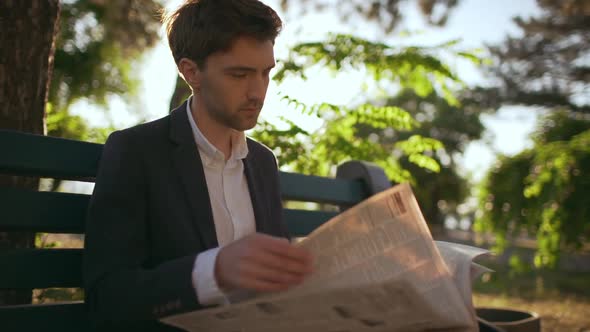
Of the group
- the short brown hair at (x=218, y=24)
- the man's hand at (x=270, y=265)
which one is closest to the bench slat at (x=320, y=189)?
the short brown hair at (x=218, y=24)

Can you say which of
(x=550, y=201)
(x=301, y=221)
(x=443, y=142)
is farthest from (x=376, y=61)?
(x=443, y=142)

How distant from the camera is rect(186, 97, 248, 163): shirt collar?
1908mm

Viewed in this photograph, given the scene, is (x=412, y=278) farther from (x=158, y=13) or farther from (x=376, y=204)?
(x=158, y=13)

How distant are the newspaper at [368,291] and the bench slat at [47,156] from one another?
679mm

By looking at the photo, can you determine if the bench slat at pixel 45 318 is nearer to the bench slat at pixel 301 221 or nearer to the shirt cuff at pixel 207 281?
the shirt cuff at pixel 207 281

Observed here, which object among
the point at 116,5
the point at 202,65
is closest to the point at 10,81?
the point at 202,65

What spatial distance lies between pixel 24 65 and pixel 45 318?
107 centimetres

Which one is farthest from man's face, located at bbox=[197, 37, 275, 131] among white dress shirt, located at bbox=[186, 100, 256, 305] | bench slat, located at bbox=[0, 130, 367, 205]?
bench slat, located at bbox=[0, 130, 367, 205]

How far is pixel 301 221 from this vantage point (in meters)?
2.58

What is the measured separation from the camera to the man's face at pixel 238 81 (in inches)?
71.6

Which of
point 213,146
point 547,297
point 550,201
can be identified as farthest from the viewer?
point 547,297

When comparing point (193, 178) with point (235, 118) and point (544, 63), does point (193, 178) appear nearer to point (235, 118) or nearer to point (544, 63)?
point (235, 118)

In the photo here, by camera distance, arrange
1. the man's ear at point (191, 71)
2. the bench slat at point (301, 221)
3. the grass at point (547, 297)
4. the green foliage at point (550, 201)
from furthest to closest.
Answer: the green foliage at point (550, 201) → the grass at point (547, 297) → the bench slat at point (301, 221) → the man's ear at point (191, 71)

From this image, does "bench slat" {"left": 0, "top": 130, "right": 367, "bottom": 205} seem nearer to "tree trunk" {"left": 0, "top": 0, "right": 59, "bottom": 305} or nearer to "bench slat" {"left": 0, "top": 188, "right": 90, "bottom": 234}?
"bench slat" {"left": 0, "top": 188, "right": 90, "bottom": 234}
